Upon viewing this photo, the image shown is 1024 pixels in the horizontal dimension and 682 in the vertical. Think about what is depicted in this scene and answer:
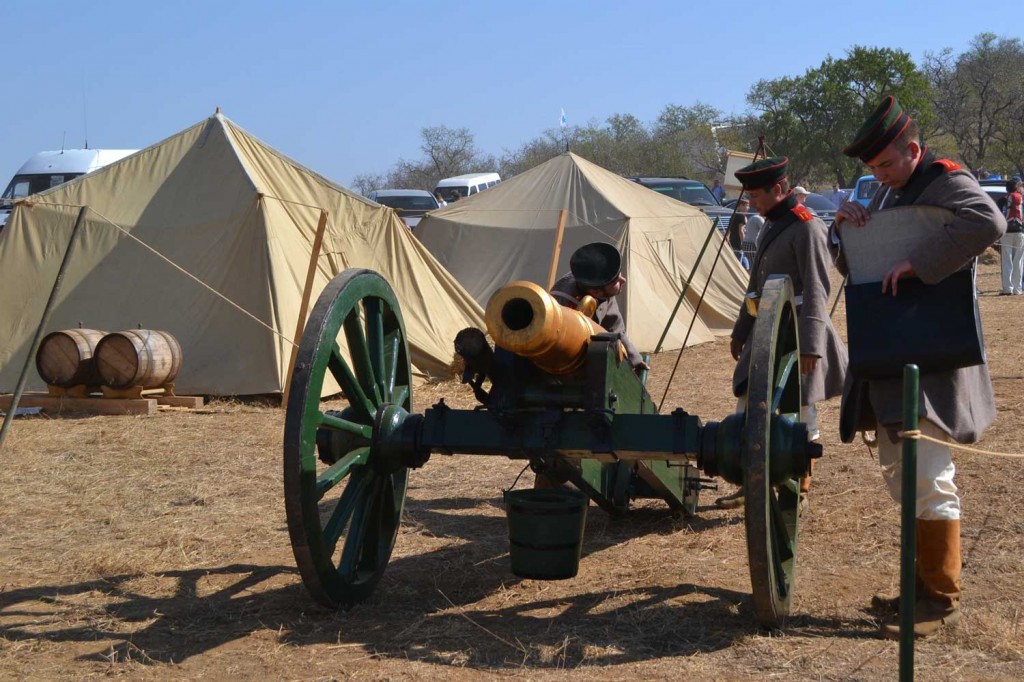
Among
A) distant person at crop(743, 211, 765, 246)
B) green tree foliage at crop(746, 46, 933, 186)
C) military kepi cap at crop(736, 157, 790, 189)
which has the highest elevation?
green tree foliage at crop(746, 46, 933, 186)

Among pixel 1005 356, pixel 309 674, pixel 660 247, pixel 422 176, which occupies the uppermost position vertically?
pixel 422 176

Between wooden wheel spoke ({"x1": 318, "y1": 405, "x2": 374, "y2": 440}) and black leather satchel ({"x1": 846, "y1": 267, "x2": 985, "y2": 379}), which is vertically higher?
black leather satchel ({"x1": 846, "y1": 267, "x2": 985, "y2": 379})

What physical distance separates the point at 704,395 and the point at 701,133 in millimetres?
48163

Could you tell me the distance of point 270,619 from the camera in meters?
4.09

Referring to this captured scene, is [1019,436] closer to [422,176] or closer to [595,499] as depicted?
[595,499]

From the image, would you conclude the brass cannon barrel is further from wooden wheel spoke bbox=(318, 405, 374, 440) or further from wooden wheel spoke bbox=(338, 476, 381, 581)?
wooden wheel spoke bbox=(338, 476, 381, 581)

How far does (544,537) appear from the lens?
409 centimetres

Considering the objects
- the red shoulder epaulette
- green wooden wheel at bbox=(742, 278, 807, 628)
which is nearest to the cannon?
green wooden wheel at bbox=(742, 278, 807, 628)

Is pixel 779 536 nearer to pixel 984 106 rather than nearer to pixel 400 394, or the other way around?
pixel 400 394

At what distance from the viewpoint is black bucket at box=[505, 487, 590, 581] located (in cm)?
409

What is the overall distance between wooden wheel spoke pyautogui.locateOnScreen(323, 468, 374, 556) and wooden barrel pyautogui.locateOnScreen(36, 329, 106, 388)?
5823 millimetres

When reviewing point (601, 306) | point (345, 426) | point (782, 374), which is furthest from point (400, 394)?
point (782, 374)

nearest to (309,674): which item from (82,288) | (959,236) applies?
(959,236)

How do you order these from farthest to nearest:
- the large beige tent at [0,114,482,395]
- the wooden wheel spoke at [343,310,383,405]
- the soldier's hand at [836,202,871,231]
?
the large beige tent at [0,114,482,395] < the wooden wheel spoke at [343,310,383,405] < the soldier's hand at [836,202,871,231]
